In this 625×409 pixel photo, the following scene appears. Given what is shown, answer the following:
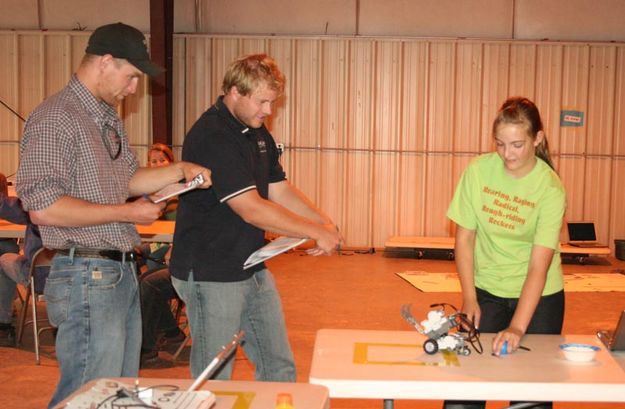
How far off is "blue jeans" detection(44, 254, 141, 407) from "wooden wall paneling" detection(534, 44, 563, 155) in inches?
407

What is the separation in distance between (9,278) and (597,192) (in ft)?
29.5

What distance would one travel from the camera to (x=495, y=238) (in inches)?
127

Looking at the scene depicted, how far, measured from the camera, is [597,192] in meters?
12.2

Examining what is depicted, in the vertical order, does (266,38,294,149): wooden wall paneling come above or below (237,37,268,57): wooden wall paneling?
below

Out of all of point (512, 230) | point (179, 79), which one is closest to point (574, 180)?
point (179, 79)

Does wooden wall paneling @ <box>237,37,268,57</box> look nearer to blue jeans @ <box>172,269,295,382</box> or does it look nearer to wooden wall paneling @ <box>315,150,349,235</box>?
wooden wall paneling @ <box>315,150,349,235</box>

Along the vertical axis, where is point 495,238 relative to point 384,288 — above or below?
above

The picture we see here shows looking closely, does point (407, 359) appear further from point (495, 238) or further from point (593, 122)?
point (593, 122)

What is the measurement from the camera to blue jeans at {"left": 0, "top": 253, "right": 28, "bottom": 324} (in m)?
5.88

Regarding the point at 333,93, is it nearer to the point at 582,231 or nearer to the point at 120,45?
the point at 582,231

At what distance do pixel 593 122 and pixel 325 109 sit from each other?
13.2 feet

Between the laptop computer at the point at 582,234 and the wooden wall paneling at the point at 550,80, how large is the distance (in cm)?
122

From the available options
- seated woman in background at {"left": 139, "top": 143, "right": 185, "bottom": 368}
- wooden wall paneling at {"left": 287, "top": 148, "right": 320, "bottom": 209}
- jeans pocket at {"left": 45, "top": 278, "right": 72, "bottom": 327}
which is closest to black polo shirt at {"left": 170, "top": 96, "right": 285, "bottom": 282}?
jeans pocket at {"left": 45, "top": 278, "right": 72, "bottom": 327}

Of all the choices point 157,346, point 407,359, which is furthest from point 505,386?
point 157,346
